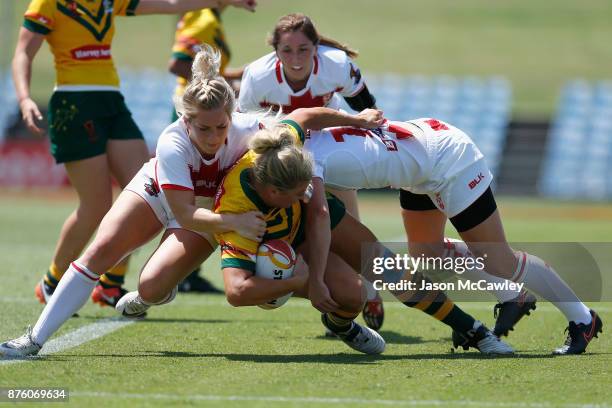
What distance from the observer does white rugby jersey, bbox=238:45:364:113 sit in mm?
6410

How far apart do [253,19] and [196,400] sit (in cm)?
3479

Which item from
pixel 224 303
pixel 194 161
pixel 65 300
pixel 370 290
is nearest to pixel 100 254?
pixel 65 300

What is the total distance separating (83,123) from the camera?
6.95m

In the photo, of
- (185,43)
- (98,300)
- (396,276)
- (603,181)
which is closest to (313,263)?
(396,276)

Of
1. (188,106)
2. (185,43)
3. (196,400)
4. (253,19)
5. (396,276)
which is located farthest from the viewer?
(253,19)

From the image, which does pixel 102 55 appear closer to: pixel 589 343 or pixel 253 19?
pixel 589 343

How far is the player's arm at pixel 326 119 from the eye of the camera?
553 centimetres

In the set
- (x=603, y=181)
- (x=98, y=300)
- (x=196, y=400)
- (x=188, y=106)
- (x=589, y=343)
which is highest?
(x=188, y=106)

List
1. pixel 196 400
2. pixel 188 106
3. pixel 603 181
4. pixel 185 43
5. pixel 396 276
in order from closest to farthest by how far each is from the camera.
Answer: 1. pixel 196 400
2. pixel 188 106
3. pixel 396 276
4. pixel 185 43
5. pixel 603 181

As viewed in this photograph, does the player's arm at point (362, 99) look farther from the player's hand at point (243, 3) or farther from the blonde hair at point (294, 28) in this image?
the player's hand at point (243, 3)

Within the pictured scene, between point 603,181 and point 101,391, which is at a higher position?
point 101,391

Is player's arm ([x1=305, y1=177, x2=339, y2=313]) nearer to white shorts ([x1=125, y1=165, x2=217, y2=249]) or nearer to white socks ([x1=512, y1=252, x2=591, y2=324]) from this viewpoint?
white shorts ([x1=125, y1=165, x2=217, y2=249])

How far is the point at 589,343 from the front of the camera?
6008mm

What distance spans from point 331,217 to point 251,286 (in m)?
0.67
